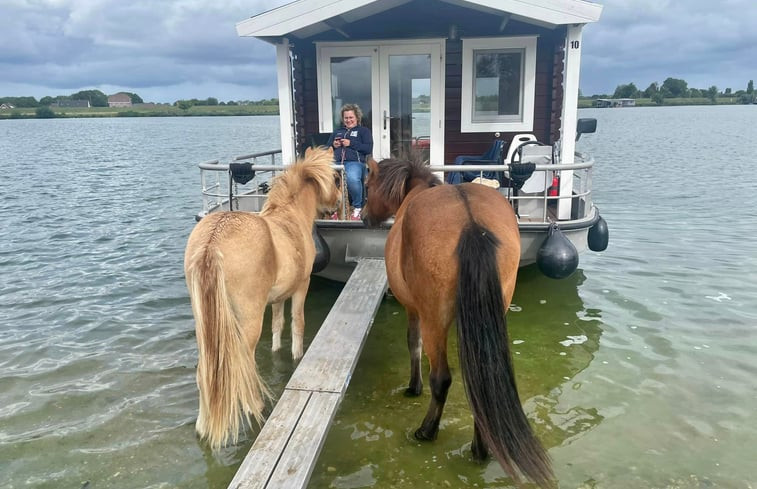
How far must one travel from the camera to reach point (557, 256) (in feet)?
19.1

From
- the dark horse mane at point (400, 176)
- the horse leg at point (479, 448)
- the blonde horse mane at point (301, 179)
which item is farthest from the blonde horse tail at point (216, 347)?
the dark horse mane at point (400, 176)

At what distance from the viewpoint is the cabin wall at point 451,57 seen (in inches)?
314

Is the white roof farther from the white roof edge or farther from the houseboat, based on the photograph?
the houseboat

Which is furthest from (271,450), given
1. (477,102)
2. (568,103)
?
(477,102)

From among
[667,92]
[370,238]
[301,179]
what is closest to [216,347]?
[301,179]

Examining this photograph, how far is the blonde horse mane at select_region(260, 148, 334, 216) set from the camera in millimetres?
4625

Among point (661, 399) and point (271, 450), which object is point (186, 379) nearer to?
point (271, 450)

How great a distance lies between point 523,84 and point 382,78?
2.12m

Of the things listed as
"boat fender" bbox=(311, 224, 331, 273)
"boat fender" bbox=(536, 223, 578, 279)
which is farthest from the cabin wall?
"boat fender" bbox=(536, 223, 578, 279)

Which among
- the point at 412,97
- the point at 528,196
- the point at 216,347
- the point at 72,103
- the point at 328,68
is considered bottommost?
the point at 216,347

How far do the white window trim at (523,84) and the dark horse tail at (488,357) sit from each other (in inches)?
224

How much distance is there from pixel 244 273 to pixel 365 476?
5.03 ft

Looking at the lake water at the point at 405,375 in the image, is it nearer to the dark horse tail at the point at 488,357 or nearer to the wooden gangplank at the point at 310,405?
the wooden gangplank at the point at 310,405

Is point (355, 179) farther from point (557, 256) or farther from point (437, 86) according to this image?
point (557, 256)
